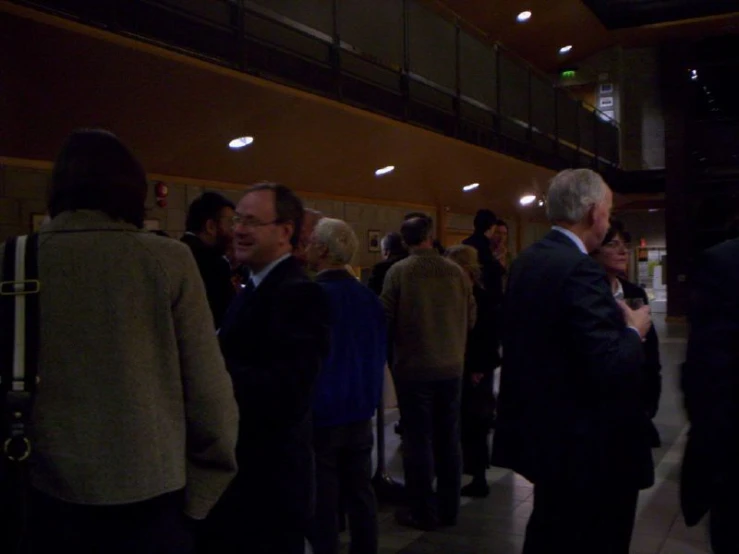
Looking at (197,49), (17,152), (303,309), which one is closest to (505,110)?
(197,49)

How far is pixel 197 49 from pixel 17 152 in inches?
65.8

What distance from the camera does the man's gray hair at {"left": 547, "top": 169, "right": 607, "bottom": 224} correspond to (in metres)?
2.61

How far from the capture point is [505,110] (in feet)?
41.9

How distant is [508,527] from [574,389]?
84.7 inches

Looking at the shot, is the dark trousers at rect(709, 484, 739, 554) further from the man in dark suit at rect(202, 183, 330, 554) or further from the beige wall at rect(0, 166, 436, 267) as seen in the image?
the beige wall at rect(0, 166, 436, 267)

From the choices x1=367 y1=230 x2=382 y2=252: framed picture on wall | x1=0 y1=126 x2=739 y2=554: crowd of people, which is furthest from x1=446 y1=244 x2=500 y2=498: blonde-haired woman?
x1=367 y1=230 x2=382 y2=252: framed picture on wall

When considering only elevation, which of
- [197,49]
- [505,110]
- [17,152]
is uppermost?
[505,110]

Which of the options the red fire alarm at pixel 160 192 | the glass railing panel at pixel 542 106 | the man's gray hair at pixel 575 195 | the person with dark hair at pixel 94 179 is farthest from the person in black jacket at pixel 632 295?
the glass railing panel at pixel 542 106

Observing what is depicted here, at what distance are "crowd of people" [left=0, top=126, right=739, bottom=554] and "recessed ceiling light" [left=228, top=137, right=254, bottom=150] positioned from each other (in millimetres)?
4375

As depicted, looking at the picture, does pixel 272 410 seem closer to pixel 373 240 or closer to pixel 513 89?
pixel 373 240

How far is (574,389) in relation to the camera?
2473 mm

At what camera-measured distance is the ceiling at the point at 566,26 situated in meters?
15.5

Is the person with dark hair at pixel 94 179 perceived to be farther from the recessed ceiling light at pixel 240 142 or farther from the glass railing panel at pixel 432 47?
the glass railing panel at pixel 432 47

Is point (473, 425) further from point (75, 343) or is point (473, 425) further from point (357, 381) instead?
point (75, 343)
